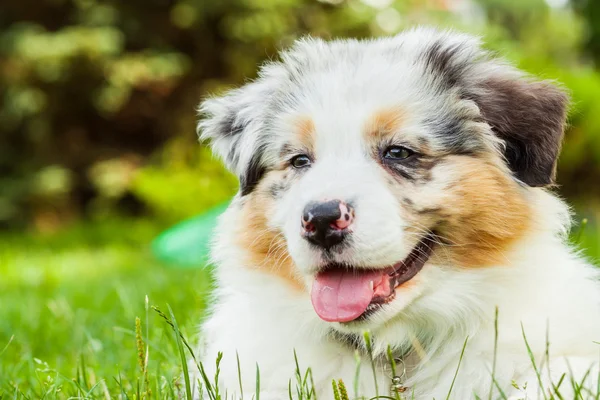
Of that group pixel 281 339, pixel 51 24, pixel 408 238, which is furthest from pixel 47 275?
pixel 51 24

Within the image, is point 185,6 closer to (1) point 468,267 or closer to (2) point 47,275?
(2) point 47,275

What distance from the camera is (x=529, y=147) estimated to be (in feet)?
9.61

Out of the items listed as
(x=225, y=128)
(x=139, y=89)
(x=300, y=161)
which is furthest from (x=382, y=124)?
(x=139, y=89)

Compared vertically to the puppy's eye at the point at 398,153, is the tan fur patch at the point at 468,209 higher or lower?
lower

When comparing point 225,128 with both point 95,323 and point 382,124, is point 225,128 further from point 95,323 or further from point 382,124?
point 95,323

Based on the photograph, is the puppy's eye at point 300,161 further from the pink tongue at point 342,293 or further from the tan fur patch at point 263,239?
the pink tongue at point 342,293

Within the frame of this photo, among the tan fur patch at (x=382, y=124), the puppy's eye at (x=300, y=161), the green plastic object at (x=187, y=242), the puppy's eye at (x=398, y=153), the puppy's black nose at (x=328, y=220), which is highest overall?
the tan fur patch at (x=382, y=124)

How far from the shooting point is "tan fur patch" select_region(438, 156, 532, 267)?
2.82 meters

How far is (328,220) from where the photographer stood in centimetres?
260

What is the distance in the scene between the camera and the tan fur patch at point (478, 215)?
111 inches

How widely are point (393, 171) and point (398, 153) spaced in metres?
0.08

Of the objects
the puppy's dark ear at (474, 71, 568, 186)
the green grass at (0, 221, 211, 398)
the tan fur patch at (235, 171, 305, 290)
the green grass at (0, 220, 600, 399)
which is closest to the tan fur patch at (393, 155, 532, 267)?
the puppy's dark ear at (474, 71, 568, 186)

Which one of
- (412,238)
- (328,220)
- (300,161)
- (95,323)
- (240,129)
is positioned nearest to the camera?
(328,220)

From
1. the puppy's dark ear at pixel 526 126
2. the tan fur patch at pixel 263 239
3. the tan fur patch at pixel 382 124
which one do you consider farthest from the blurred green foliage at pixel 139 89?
the tan fur patch at pixel 382 124
